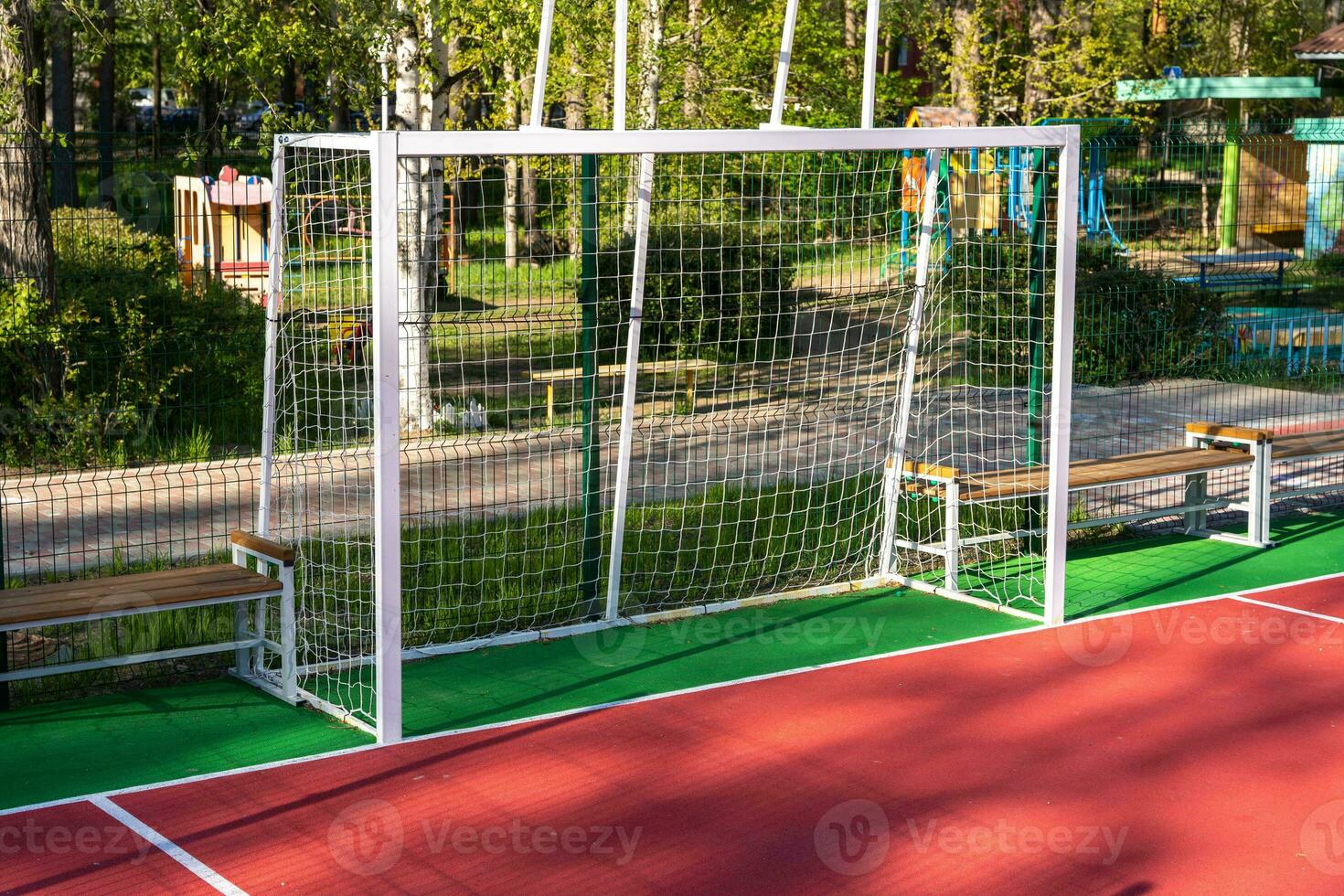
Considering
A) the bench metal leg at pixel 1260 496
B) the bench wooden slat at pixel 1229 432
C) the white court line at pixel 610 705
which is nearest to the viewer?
the white court line at pixel 610 705

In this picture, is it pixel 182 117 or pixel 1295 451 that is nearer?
pixel 1295 451

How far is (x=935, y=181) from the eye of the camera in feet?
28.7

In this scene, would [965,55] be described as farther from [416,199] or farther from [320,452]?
[320,452]

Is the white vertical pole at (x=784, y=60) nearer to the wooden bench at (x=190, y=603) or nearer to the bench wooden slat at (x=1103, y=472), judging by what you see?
the bench wooden slat at (x=1103, y=472)

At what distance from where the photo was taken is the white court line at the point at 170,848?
197 inches

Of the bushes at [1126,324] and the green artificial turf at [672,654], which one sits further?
the bushes at [1126,324]

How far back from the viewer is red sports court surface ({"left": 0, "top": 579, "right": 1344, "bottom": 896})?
16.9ft

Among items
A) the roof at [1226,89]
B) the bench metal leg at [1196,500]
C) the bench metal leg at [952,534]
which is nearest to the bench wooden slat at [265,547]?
the bench metal leg at [952,534]

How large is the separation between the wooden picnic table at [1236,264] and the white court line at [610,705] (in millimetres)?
6876

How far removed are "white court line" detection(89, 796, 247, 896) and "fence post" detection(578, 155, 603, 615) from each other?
3198 millimetres

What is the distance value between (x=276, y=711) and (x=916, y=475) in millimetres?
4253

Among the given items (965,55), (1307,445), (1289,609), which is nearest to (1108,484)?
(1289,609)

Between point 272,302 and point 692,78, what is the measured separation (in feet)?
44.9

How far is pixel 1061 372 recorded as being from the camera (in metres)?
8.08
